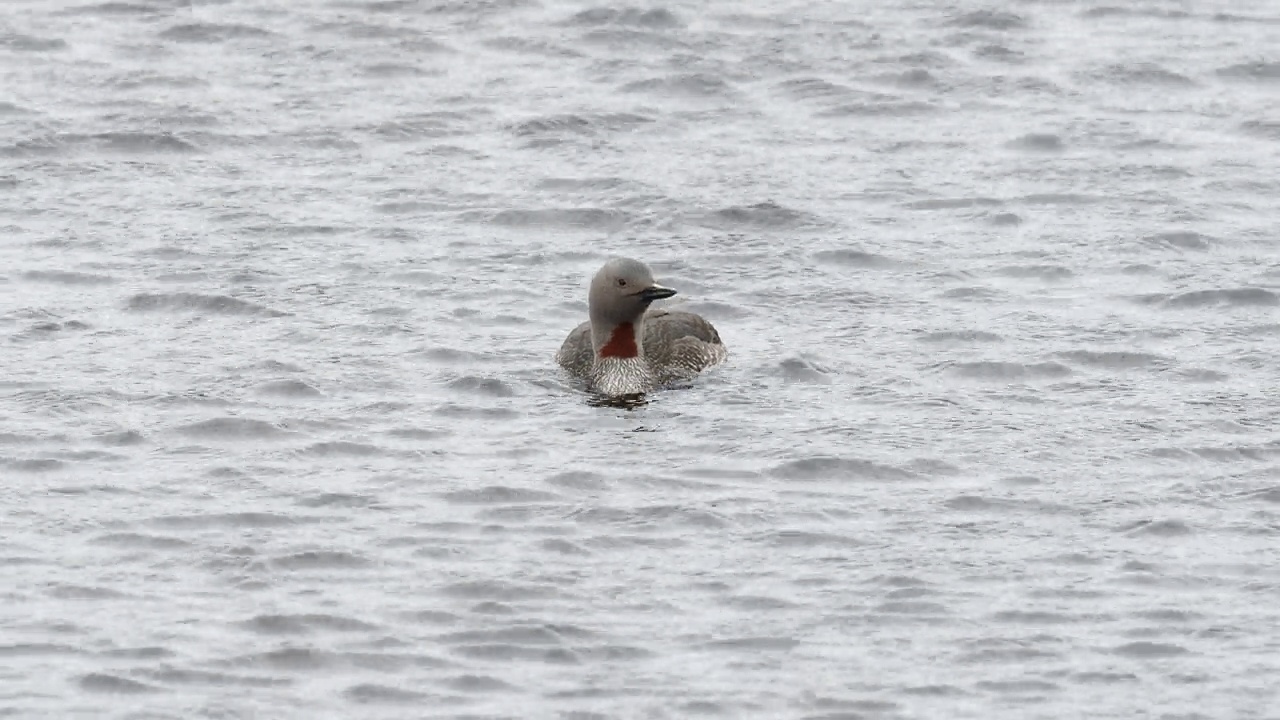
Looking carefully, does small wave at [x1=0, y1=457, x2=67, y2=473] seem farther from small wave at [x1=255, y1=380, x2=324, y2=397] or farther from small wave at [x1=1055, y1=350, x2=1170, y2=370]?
small wave at [x1=1055, y1=350, x2=1170, y2=370]

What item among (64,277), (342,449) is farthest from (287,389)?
(64,277)

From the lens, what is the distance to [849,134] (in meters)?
22.1

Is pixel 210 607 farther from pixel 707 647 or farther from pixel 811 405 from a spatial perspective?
pixel 811 405

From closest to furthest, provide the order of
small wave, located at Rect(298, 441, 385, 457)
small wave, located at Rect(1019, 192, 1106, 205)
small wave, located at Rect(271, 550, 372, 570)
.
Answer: small wave, located at Rect(271, 550, 372, 570) → small wave, located at Rect(298, 441, 385, 457) → small wave, located at Rect(1019, 192, 1106, 205)

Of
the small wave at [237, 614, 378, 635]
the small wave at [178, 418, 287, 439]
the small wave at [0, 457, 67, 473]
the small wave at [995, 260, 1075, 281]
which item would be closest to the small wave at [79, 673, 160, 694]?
the small wave at [237, 614, 378, 635]

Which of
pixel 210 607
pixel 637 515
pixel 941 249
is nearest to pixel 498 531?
pixel 637 515

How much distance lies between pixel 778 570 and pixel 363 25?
12.6m

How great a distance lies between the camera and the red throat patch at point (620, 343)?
16.9 meters

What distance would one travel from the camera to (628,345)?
1691 centimetres

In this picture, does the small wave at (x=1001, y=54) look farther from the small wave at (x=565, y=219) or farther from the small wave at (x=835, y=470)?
the small wave at (x=835, y=470)

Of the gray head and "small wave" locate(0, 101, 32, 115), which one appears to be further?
"small wave" locate(0, 101, 32, 115)

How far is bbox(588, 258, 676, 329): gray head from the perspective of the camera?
1678 centimetres

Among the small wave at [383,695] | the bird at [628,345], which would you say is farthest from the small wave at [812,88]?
the small wave at [383,695]

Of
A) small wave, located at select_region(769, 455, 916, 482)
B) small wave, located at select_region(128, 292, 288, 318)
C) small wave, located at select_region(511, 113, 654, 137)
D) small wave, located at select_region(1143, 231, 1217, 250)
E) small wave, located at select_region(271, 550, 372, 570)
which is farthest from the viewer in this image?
small wave, located at select_region(511, 113, 654, 137)
